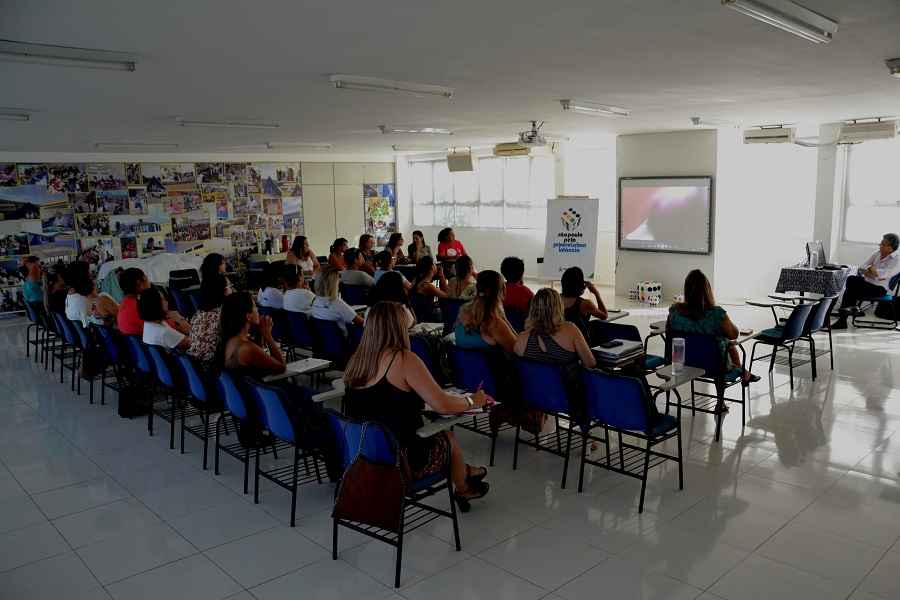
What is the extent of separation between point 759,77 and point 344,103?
390cm

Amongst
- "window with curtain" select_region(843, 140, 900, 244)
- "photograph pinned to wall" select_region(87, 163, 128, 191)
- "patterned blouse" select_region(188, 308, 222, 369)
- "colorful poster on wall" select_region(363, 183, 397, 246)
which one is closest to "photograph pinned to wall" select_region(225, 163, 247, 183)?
"photograph pinned to wall" select_region(87, 163, 128, 191)

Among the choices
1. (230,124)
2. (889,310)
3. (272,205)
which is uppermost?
(230,124)

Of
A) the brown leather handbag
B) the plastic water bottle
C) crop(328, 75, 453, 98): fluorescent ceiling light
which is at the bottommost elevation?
the brown leather handbag

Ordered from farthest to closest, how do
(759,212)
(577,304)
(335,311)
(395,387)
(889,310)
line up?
(759,212) → (889,310) → (335,311) → (577,304) → (395,387)

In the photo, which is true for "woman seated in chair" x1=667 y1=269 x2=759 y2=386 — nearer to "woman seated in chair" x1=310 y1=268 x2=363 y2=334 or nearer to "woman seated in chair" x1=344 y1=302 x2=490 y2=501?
"woman seated in chair" x1=344 y1=302 x2=490 y2=501

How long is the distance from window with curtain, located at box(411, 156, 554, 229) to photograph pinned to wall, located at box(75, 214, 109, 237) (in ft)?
25.1

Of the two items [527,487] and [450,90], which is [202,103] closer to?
[450,90]

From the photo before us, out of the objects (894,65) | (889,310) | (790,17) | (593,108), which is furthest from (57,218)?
(889,310)

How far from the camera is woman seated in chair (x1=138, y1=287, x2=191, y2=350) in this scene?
5758 mm

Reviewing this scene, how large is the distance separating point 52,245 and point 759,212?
41.7 feet

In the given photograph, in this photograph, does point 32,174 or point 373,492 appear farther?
point 32,174

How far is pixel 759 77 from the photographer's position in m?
5.97

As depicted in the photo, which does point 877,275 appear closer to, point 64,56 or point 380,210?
point 64,56

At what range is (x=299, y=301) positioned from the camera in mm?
7180
